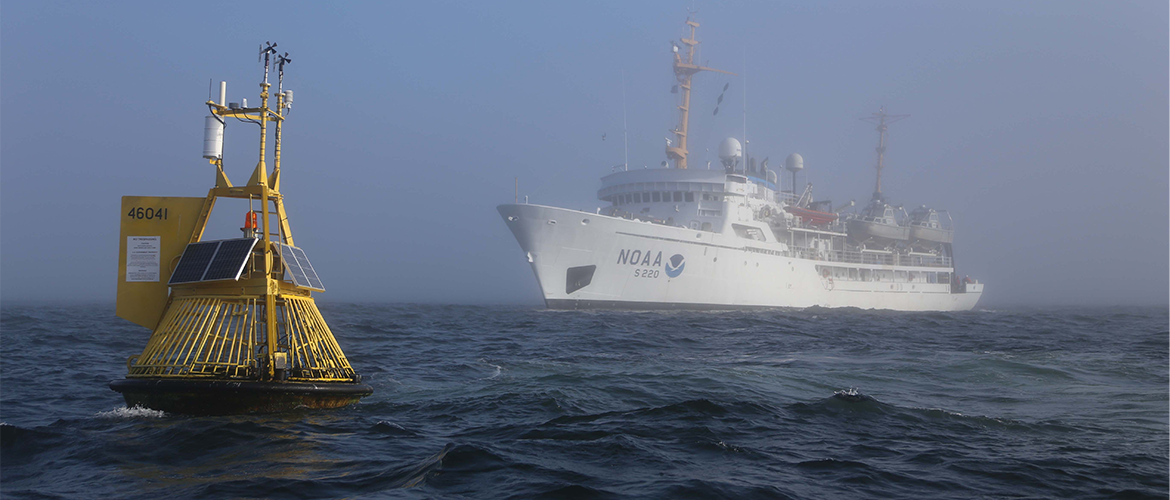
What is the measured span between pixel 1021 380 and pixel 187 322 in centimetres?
1411

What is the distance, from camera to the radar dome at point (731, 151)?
47062 millimetres

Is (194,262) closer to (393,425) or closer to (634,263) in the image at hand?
(393,425)

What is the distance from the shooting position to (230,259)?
804 cm

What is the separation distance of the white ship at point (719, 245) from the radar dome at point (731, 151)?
0.36 feet

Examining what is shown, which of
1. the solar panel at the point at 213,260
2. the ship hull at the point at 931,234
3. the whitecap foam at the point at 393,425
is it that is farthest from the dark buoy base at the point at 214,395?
the ship hull at the point at 931,234

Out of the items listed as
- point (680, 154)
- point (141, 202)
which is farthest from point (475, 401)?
point (680, 154)

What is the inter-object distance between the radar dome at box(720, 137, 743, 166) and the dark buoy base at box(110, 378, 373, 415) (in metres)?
41.9

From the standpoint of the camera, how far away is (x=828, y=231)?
4850 cm

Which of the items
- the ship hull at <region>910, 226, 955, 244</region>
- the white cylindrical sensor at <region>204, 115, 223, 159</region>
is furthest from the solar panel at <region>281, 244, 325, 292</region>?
the ship hull at <region>910, 226, 955, 244</region>

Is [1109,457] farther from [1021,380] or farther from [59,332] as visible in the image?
[59,332]

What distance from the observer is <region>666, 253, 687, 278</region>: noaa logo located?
36.2 meters

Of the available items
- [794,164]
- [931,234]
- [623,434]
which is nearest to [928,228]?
[931,234]

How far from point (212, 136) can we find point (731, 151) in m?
41.6

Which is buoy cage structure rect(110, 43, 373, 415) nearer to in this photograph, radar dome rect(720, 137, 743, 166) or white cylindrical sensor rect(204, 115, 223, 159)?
white cylindrical sensor rect(204, 115, 223, 159)
